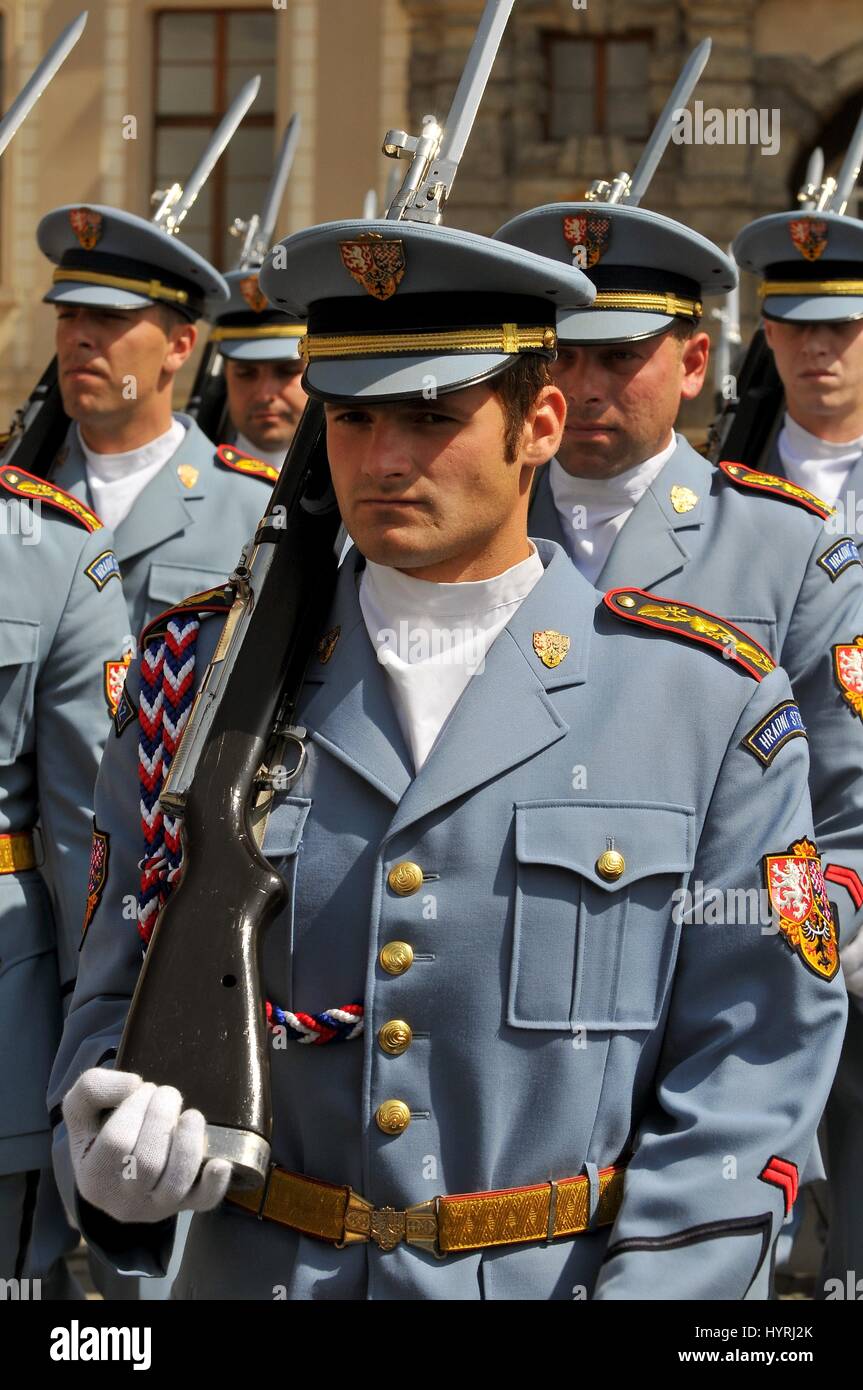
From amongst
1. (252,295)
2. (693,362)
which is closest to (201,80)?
(252,295)

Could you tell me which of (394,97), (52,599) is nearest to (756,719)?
(52,599)

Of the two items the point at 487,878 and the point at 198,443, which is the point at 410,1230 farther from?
the point at 198,443

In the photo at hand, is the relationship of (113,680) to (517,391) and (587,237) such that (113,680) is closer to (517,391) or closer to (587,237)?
(587,237)

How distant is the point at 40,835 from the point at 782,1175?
2.19 metres

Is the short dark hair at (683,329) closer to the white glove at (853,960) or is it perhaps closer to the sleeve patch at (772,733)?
the white glove at (853,960)

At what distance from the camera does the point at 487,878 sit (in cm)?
297

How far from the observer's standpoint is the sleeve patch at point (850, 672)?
4406 mm

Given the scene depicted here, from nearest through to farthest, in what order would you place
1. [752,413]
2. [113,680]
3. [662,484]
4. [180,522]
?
1. [113,680]
2. [662,484]
3. [180,522]
4. [752,413]

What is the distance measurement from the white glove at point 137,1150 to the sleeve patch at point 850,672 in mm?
2042

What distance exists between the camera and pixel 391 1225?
2912mm

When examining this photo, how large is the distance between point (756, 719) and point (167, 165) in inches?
684

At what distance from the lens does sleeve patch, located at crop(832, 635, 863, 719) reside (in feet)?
14.5

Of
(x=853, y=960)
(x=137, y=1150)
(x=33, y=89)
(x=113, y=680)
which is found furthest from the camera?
(x=33, y=89)

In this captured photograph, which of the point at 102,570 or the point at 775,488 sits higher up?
the point at 775,488
